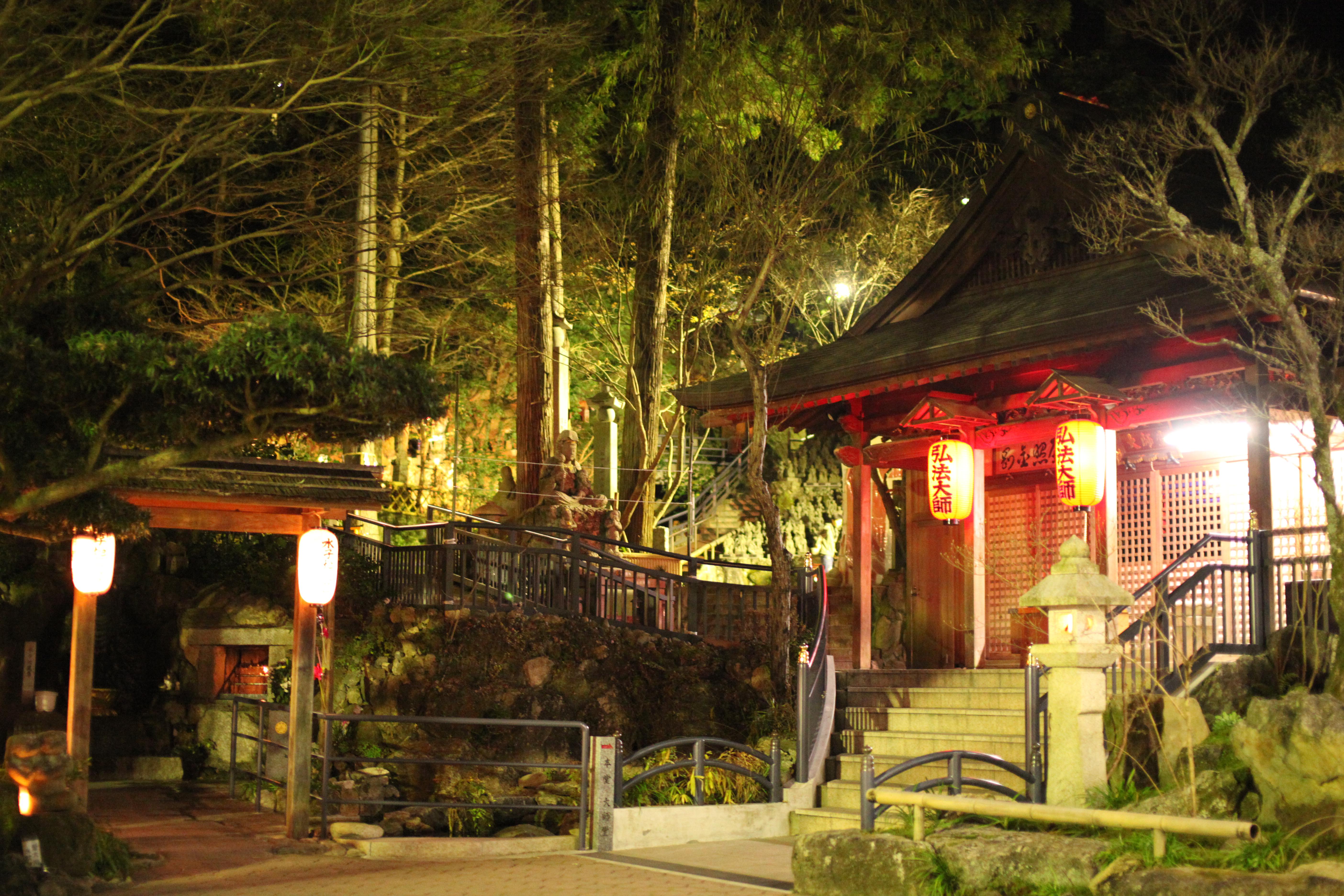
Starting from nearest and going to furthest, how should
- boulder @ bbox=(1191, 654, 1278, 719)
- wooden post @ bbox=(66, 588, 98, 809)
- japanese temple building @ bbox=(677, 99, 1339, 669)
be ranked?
boulder @ bbox=(1191, 654, 1278, 719)
wooden post @ bbox=(66, 588, 98, 809)
japanese temple building @ bbox=(677, 99, 1339, 669)

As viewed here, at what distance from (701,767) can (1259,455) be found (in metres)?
6.47

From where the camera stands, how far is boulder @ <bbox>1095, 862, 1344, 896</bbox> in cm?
720

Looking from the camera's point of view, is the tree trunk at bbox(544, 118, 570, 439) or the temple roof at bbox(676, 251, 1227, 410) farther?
the tree trunk at bbox(544, 118, 570, 439)

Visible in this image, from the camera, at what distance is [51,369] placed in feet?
28.5

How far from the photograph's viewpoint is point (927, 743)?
43.3 ft

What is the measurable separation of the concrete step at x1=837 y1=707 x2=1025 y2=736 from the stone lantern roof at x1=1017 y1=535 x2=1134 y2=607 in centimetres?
272

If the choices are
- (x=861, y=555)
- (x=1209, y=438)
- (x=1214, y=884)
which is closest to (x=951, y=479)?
(x=861, y=555)

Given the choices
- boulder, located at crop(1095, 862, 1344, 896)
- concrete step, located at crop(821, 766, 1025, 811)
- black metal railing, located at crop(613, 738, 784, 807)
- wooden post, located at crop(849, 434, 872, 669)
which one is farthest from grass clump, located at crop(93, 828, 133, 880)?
wooden post, located at crop(849, 434, 872, 669)

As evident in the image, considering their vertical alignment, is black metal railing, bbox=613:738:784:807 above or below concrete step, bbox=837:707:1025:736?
below

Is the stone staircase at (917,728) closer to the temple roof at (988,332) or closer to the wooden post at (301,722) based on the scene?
the temple roof at (988,332)

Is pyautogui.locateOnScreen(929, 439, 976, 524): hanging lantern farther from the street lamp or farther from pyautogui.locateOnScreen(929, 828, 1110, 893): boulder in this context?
the street lamp

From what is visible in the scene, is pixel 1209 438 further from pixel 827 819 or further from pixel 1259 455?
pixel 827 819

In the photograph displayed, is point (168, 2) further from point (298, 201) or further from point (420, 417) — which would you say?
point (420, 417)

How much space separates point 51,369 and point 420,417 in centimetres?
258
